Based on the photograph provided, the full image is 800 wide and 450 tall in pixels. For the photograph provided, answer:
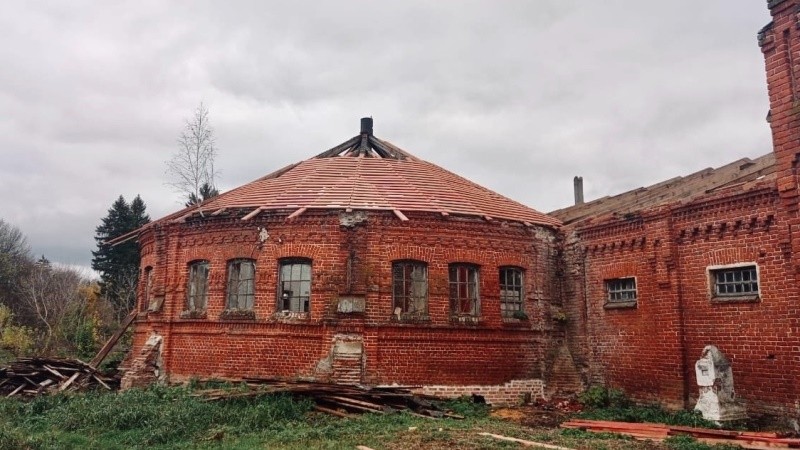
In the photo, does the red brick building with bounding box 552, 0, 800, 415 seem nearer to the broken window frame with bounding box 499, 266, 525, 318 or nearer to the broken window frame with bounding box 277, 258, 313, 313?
the broken window frame with bounding box 499, 266, 525, 318

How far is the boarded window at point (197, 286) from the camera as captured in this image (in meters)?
15.5

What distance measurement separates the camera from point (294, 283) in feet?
47.7

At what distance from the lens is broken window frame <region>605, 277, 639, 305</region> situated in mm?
14109

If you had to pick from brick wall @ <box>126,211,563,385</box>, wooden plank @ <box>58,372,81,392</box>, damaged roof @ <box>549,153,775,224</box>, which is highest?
damaged roof @ <box>549,153,775,224</box>

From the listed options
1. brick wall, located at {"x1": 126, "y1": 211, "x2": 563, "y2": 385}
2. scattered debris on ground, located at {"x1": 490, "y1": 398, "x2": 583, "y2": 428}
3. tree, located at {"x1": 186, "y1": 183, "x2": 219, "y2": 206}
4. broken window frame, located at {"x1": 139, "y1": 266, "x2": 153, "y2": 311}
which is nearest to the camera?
scattered debris on ground, located at {"x1": 490, "y1": 398, "x2": 583, "y2": 428}

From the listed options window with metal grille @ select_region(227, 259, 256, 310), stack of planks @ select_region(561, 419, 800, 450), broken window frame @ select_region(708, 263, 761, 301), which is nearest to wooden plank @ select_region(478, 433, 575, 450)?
stack of planks @ select_region(561, 419, 800, 450)

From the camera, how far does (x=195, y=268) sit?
623 inches

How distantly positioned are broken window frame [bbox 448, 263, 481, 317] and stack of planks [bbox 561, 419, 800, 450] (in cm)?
410

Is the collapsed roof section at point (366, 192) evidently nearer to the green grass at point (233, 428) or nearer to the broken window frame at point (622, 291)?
the broken window frame at point (622, 291)

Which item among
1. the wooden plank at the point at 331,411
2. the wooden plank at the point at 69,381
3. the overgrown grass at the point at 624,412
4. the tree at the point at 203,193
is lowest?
the overgrown grass at the point at 624,412

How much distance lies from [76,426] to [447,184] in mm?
10838

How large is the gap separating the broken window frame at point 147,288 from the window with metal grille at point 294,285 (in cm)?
493

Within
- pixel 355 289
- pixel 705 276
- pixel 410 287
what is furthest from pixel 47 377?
pixel 705 276

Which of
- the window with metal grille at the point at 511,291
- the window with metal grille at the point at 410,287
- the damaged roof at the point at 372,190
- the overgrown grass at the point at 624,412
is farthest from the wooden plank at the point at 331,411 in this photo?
the window with metal grille at the point at 511,291
